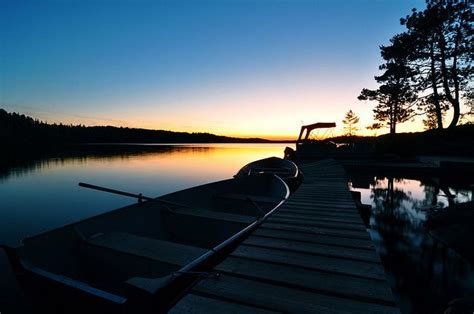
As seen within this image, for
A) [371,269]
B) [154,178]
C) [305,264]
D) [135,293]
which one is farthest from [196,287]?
[154,178]

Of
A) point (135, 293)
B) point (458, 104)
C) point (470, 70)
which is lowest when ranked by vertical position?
point (135, 293)

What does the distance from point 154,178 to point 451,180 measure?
21280mm

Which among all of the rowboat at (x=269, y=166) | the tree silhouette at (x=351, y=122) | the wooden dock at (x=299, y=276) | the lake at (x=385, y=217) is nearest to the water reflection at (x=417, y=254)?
the lake at (x=385, y=217)

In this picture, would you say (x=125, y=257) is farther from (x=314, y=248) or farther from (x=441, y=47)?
(x=441, y=47)

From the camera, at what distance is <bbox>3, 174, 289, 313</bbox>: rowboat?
236 centimetres

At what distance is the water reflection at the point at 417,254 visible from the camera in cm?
478

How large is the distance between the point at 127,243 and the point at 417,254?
21.3 feet

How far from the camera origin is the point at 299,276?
2.57m

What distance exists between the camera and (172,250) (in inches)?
145

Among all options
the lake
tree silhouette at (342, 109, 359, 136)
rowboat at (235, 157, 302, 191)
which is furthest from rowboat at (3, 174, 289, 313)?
tree silhouette at (342, 109, 359, 136)

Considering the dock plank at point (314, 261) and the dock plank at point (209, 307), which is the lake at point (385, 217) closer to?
the dock plank at point (314, 261)

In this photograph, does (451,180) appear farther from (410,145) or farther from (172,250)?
(172,250)

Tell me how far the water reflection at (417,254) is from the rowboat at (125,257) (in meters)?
3.07

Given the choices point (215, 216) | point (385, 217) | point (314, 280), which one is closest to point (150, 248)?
point (215, 216)
